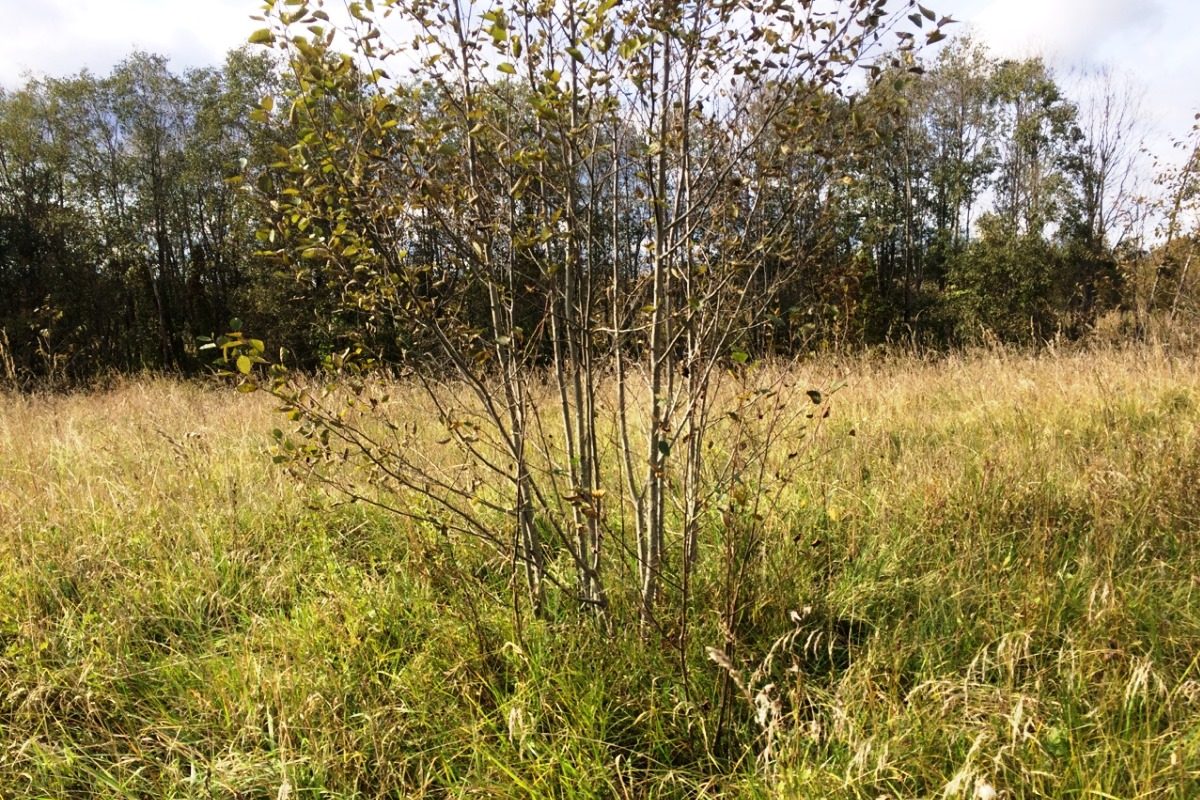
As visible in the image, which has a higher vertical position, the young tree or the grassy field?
the young tree

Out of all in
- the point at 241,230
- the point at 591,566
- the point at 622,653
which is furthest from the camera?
the point at 241,230

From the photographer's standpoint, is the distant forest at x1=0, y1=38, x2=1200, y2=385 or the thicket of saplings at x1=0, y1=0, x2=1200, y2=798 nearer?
the thicket of saplings at x1=0, y1=0, x2=1200, y2=798

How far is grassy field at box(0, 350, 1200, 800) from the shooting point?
1.75 metres

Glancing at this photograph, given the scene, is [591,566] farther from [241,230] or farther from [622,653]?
[241,230]

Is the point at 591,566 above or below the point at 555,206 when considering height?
below

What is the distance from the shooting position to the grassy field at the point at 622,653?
175 centimetres

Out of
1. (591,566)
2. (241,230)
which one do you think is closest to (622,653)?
(591,566)

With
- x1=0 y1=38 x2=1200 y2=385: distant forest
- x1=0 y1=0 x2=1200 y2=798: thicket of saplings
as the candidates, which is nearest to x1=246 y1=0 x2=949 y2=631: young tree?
x1=0 y1=0 x2=1200 y2=798: thicket of saplings

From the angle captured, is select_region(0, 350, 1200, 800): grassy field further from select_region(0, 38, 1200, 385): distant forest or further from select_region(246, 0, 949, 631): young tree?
select_region(0, 38, 1200, 385): distant forest

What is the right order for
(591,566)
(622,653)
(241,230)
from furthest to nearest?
(241,230)
(591,566)
(622,653)

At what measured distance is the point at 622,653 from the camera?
2.10 meters

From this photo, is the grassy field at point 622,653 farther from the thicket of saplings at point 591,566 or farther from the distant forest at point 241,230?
the distant forest at point 241,230

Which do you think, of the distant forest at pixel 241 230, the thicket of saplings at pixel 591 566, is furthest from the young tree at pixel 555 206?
the distant forest at pixel 241 230

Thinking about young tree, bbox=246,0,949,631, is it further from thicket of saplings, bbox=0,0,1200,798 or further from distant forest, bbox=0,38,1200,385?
distant forest, bbox=0,38,1200,385
